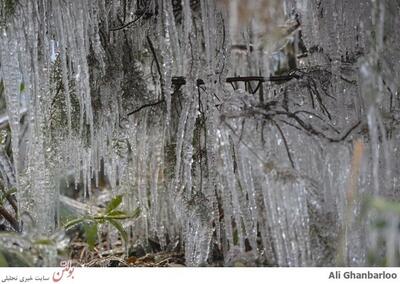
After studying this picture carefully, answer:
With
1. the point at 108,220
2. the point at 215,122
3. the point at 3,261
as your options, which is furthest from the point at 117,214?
the point at 3,261

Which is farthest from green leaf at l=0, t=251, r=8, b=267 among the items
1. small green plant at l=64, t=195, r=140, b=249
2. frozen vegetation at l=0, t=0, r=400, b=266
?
small green plant at l=64, t=195, r=140, b=249

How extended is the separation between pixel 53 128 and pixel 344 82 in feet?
2.87

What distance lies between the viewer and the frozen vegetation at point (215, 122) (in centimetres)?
156

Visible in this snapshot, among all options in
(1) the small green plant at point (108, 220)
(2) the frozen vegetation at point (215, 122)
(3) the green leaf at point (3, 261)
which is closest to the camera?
(3) the green leaf at point (3, 261)

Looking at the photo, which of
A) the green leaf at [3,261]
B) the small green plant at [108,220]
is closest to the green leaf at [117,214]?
the small green plant at [108,220]

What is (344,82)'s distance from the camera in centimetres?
185

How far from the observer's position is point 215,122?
1.84 metres

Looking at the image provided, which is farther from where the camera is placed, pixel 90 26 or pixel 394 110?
pixel 90 26

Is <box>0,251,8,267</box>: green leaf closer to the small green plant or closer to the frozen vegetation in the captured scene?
the frozen vegetation

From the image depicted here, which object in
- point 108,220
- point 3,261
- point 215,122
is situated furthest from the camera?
point 108,220

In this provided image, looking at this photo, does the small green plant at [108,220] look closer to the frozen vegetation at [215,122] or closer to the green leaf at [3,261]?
the frozen vegetation at [215,122]

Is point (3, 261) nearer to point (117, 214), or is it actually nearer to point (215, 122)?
point (117, 214)

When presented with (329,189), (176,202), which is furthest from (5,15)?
(329,189)

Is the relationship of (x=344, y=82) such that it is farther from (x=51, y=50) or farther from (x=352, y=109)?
(x=51, y=50)
